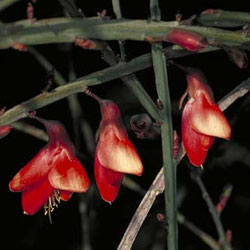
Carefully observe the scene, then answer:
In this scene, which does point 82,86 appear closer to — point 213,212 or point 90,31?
point 90,31

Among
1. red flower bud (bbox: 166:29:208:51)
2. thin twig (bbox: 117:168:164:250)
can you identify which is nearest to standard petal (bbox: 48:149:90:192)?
thin twig (bbox: 117:168:164:250)

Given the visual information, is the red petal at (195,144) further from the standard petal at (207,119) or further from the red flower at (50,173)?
the red flower at (50,173)

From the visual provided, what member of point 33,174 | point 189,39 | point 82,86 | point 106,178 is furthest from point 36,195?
point 189,39

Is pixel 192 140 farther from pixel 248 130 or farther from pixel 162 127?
pixel 248 130

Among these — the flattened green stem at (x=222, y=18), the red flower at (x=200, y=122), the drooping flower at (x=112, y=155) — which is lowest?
the drooping flower at (x=112, y=155)

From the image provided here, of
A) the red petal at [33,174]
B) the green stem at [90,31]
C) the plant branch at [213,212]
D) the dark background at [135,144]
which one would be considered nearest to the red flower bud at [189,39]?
the green stem at [90,31]

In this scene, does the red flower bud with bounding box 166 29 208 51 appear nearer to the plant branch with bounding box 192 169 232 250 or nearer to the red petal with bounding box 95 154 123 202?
the red petal with bounding box 95 154 123 202

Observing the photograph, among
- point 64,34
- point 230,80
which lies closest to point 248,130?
point 230,80
